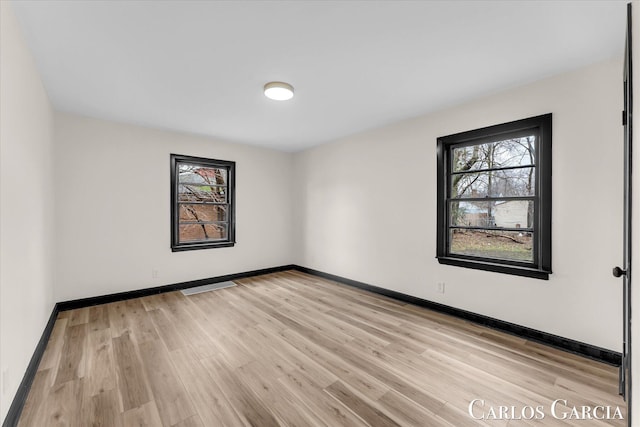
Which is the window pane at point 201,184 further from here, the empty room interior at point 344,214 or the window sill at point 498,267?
the window sill at point 498,267

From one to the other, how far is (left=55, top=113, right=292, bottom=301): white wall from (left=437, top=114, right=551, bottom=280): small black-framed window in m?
3.42

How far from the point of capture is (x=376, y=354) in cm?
235

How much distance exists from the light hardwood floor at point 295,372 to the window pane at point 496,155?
5.76ft

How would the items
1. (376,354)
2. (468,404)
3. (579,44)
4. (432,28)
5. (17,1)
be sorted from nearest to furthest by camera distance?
(17,1) → (468,404) → (432,28) → (579,44) → (376,354)

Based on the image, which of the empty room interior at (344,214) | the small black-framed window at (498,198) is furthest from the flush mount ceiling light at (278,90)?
the small black-framed window at (498,198)

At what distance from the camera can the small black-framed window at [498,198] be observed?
102 inches

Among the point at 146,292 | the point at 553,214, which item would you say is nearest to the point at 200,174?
the point at 146,292

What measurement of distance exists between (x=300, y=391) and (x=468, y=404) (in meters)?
1.09

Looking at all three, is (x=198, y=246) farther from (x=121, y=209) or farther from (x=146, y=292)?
(x=121, y=209)

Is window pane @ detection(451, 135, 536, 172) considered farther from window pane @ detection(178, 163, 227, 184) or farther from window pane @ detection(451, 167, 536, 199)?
window pane @ detection(178, 163, 227, 184)

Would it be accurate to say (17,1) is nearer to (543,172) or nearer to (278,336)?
(278,336)

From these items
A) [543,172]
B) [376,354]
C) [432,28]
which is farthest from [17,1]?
[543,172]

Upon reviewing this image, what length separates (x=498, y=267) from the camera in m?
2.82

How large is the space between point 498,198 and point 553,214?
49 centimetres
